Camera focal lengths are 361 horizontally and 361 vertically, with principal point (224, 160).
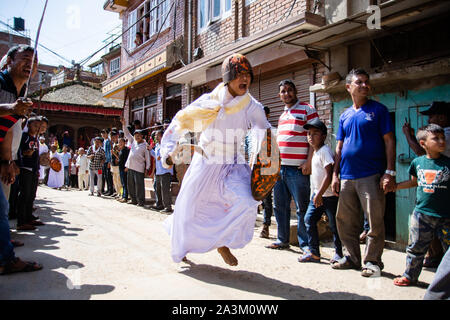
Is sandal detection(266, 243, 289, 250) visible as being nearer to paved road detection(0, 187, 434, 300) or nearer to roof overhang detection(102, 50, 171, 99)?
paved road detection(0, 187, 434, 300)

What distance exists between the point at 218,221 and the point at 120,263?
3.92 ft

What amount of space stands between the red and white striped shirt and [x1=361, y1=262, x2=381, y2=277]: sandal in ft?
5.06

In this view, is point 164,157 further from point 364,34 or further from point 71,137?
point 71,137

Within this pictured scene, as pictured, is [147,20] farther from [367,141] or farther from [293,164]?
[367,141]

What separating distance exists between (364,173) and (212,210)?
1.62m

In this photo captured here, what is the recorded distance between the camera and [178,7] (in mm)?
12195

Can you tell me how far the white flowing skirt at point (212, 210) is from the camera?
11.2 ft

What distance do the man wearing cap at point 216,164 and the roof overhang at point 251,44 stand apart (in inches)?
123

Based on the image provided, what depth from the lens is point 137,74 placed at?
1321 cm

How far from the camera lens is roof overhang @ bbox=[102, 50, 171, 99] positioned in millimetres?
11752

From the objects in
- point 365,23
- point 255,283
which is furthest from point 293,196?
point 365,23

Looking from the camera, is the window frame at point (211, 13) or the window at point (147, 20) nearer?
the window frame at point (211, 13)

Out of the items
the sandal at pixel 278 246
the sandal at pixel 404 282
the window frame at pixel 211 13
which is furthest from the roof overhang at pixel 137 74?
the sandal at pixel 404 282

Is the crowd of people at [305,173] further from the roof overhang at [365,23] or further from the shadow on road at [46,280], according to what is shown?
the roof overhang at [365,23]
